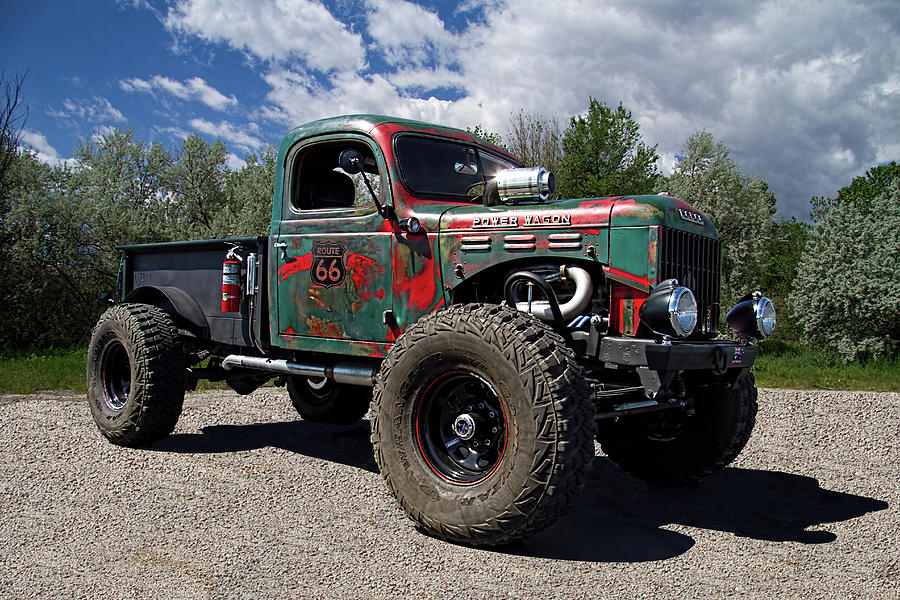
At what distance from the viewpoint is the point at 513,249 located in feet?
13.8

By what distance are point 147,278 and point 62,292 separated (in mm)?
13150

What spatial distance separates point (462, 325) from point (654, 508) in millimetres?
1777

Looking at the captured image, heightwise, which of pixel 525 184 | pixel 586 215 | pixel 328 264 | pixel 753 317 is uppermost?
pixel 525 184

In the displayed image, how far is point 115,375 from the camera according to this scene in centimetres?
627

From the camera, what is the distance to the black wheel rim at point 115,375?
20.1 ft

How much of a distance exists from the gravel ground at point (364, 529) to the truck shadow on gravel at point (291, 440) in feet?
0.12

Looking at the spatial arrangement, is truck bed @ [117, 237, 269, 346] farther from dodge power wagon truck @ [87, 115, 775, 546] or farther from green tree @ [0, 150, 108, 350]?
green tree @ [0, 150, 108, 350]

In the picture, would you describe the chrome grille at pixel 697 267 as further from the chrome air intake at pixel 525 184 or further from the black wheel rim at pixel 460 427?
the black wheel rim at pixel 460 427

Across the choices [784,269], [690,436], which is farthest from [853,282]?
[784,269]

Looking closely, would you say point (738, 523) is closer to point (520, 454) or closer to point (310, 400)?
point (520, 454)

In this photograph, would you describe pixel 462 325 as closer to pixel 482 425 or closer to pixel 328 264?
pixel 482 425

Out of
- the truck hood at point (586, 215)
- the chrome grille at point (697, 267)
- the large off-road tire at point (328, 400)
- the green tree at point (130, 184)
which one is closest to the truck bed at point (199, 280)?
the large off-road tire at point (328, 400)

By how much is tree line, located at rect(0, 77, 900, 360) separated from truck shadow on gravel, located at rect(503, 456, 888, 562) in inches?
453

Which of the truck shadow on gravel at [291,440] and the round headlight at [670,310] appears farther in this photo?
the truck shadow on gravel at [291,440]
